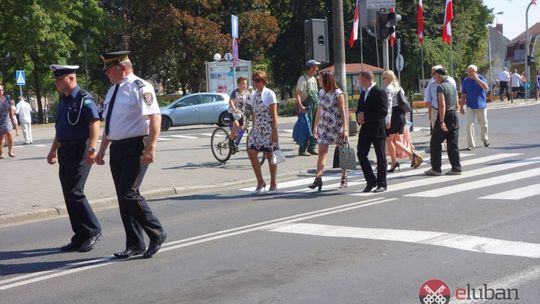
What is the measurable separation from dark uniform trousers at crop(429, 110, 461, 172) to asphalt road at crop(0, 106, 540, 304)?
121 cm

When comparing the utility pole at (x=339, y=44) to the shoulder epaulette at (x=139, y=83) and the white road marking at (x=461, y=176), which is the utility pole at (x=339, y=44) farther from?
the shoulder epaulette at (x=139, y=83)

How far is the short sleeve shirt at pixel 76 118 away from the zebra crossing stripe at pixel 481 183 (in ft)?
15.3

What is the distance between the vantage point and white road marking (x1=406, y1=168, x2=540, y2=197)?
9977 mm

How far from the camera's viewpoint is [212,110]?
30.4m

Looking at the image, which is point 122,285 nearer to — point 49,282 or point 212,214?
point 49,282

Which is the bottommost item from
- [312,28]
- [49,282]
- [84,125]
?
[49,282]

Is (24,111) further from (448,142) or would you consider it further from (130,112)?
(130,112)

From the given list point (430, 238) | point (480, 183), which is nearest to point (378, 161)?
point (480, 183)

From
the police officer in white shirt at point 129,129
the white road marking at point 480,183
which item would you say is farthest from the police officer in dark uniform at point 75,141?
the white road marking at point 480,183

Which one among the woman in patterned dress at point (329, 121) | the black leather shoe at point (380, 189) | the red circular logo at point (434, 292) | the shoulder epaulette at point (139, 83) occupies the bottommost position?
the red circular logo at point (434, 292)

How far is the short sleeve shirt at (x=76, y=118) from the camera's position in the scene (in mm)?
7160

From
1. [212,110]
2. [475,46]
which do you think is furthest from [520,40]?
[212,110]

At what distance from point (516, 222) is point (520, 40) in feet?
366

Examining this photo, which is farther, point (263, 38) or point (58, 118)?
point (263, 38)
